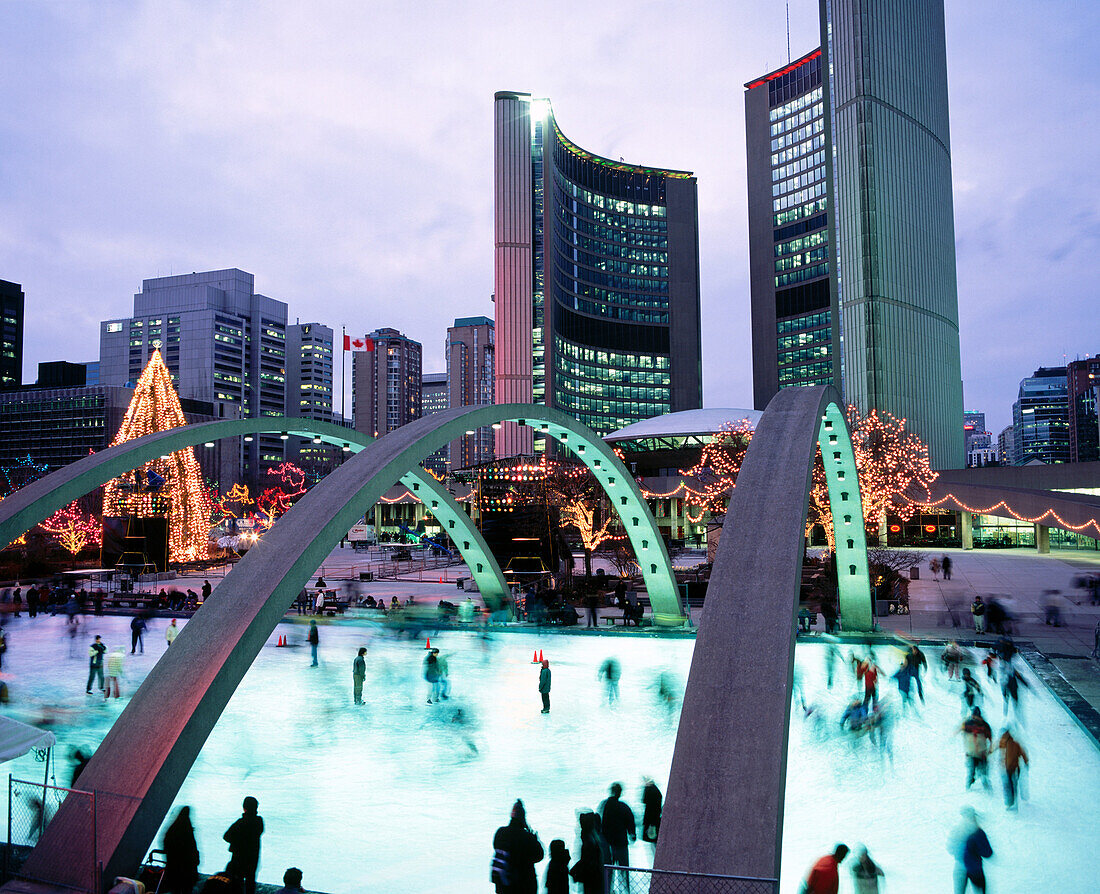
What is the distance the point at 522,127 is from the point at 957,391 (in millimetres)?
59695

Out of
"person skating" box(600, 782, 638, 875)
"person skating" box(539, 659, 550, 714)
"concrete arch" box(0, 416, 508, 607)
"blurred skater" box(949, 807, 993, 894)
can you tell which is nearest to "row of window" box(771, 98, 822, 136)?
"concrete arch" box(0, 416, 508, 607)

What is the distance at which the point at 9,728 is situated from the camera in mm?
7344

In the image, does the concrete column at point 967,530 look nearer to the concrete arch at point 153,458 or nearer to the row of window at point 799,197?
the concrete arch at point 153,458

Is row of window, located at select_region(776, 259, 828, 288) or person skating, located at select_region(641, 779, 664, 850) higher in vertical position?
row of window, located at select_region(776, 259, 828, 288)

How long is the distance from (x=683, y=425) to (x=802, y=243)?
49.8m

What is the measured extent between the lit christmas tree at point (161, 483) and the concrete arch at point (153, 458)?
22.9m

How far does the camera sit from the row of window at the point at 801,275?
108062 mm

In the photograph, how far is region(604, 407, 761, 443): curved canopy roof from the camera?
72.4 m

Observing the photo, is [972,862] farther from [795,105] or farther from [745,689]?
[795,105]

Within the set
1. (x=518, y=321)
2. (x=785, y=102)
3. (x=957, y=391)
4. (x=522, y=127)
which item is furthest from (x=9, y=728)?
(x=785, y=102)

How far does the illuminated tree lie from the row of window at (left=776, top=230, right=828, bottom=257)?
9491cm

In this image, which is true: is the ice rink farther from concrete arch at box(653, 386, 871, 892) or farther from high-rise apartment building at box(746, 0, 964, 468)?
high-rise apartment building at box(746, 0, 964, 468)

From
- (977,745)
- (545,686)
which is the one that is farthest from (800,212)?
(977,745)

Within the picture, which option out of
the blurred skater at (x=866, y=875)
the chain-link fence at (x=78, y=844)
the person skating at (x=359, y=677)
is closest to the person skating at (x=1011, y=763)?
the blurred skater at (x=866, y=875)
